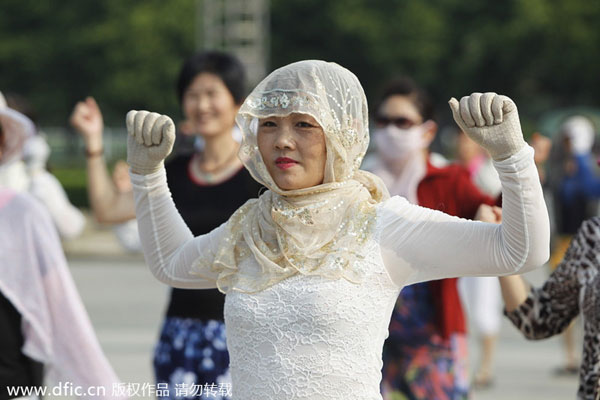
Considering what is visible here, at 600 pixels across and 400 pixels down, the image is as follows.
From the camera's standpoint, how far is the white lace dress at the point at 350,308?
9.53ft

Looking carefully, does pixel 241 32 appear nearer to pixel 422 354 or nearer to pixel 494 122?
pixel 422 354

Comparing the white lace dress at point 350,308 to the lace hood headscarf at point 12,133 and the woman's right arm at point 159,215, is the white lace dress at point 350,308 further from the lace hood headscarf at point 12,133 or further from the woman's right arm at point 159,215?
the lace hood headscarf at point 12,133

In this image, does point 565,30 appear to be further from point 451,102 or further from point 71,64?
point 451,102

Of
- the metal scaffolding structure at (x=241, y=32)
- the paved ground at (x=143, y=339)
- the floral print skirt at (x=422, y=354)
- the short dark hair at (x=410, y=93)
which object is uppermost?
the metal scaffolding structure at (x=241, y=32)

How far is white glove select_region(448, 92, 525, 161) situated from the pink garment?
1.71 metres

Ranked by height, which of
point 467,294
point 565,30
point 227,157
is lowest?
point 467,294

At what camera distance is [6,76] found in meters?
40.6

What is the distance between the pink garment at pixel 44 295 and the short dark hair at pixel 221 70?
3.80 ft

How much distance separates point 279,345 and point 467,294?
17.7 ft

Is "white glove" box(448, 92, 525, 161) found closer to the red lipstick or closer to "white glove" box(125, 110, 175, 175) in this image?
the red lipstick

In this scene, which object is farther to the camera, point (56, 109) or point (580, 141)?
point (56, 109)

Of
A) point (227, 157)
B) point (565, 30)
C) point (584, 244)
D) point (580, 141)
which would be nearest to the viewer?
point (584, 244)

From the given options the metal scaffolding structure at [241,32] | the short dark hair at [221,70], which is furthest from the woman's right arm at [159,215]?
the metal scaffolding structure at [241,32]

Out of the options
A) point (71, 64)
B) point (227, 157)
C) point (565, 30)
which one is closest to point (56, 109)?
point (71, 64)
